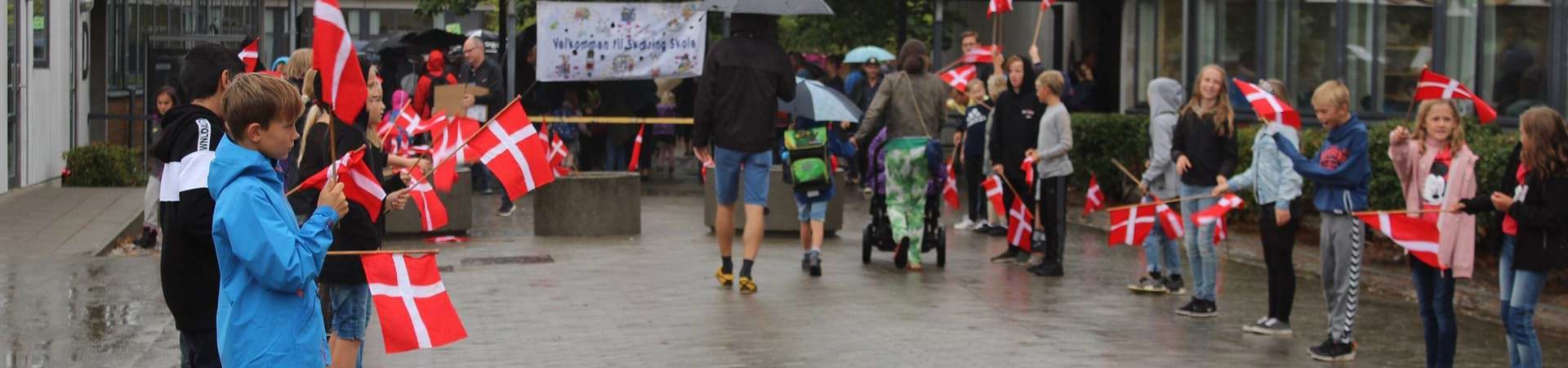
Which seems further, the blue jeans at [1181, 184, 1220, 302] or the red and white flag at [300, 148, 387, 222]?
the blue jeans at [1181, 184, 1220, 302]

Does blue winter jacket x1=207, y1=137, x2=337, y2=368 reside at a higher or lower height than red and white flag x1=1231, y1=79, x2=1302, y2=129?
lower

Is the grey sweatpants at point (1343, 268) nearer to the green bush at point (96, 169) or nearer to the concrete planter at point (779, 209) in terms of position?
the concrete planter at point (779, 209)

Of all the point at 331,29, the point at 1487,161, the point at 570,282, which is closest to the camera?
the point at 331,29

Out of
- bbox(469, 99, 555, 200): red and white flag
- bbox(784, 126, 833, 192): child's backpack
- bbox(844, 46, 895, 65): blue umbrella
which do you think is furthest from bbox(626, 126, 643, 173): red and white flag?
bbox(469, 99, 555, 200): red and white flag

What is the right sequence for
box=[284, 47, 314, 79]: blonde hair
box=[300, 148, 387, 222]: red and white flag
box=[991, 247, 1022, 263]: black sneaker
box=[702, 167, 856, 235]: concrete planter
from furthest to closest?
box=[702, 167, 856, 235]: concrete planter, box=[991, 247, 1022, 263]: black sneaker, box=[284, 47, 314, 79]: blonde hair, box=[300, 148, 387, 222]: red and white flag

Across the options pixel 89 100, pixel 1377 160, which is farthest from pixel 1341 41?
pixel 89 100

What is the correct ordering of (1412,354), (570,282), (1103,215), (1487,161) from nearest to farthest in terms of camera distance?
(1412,354), (570,282), (1487,161), (1103,215)

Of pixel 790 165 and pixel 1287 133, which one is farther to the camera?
pixel 790 165

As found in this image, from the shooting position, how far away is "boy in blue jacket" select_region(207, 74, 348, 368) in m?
4.86

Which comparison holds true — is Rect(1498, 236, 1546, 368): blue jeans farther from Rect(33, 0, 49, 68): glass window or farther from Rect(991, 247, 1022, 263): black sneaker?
Rect(33, 0, 49, 68): glass window

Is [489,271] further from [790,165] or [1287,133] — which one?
[1287,133]

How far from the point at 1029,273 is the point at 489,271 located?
3.44 meters

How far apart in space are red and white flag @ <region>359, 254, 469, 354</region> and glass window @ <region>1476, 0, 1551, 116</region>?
12475 millimetres

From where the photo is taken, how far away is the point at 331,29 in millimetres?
6004
